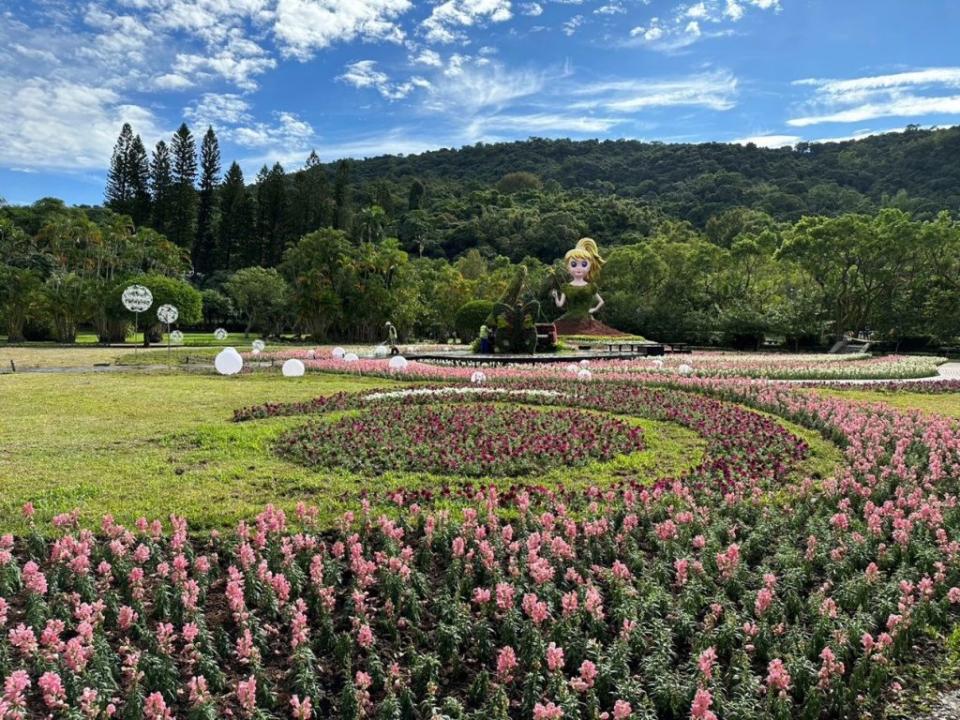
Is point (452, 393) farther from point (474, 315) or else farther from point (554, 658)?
point (474, 315)

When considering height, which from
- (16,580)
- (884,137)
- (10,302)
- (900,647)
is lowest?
(900,647)

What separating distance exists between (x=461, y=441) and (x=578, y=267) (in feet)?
90.3

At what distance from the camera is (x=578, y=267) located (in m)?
34.6

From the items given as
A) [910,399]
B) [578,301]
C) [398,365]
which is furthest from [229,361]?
[578,301]

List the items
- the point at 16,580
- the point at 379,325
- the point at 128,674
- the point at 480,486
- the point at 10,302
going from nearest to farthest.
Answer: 1. the point at 128,674
2. the point at 16,580
3. the point at 480,486
4. the point at 10,302
5. the point at 379,325

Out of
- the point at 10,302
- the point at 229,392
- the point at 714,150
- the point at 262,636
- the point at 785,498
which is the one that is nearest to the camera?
the point at 262,636

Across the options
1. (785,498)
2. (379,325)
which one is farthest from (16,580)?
(379,325)

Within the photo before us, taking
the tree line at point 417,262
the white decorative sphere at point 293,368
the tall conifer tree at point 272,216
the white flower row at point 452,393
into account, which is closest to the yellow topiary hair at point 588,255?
the tree line at point 417,262

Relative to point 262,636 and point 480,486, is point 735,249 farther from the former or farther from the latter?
point 262,636

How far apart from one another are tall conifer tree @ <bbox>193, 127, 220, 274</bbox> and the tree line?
17cm

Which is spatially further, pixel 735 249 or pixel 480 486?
pixel 735 249

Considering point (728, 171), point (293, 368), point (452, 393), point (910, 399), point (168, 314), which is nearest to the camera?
point (452, 393)

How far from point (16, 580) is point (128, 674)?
154 cm

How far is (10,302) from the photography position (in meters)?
35.0
